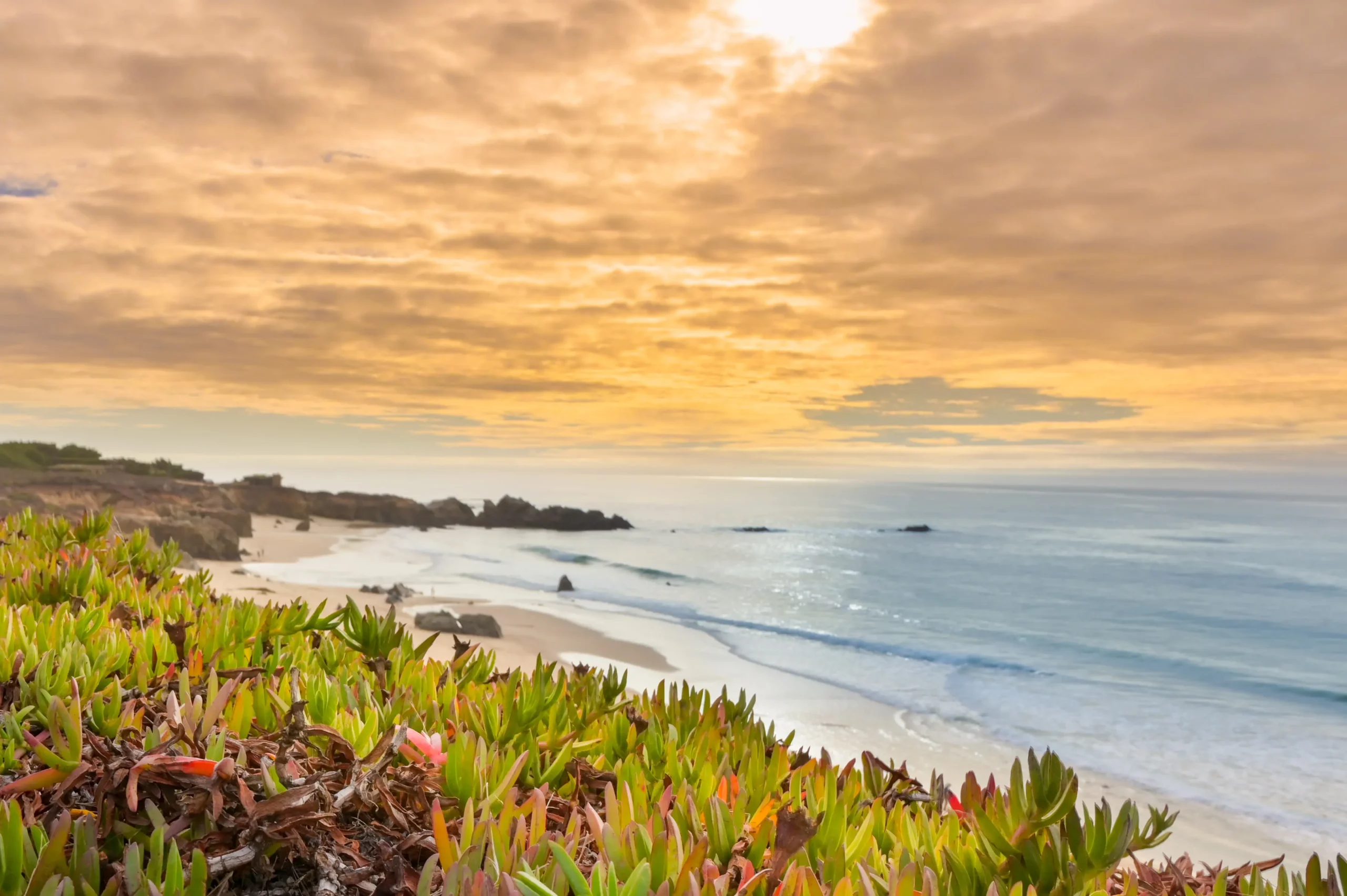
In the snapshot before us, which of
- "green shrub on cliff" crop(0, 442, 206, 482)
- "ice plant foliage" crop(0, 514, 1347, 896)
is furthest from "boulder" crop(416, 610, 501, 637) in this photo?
"green shrub on cliff" crop(0, 442, 206, 482)

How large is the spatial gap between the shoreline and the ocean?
71 cm

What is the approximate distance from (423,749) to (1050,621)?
31549mm

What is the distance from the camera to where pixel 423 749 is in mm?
1729

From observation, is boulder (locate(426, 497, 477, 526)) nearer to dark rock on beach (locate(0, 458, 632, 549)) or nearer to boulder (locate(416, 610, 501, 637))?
dark rock on beach (locate(0, 458, 632, 549))

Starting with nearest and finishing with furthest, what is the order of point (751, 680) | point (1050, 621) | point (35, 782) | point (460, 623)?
point (35, 782) → point (460, 623) → point (751, 680) → point (1050, 621)

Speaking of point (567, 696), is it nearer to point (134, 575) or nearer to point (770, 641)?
point (134, 575)

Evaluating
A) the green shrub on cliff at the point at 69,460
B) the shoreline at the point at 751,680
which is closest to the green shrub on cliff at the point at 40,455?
the green shrub on cliff at the point at 69,460

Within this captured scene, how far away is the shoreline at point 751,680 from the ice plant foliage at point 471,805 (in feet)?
15.9

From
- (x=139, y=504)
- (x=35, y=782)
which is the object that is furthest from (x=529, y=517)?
(x=35, y=782)

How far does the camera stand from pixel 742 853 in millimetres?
1600

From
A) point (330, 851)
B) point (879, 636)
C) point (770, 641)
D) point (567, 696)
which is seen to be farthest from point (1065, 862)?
point (879, 636)

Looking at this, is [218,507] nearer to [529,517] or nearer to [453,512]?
[453,512]

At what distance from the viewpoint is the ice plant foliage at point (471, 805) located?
50.6 inches

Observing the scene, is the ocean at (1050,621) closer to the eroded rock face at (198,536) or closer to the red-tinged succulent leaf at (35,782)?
the eroded rock face at (198,536)
